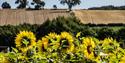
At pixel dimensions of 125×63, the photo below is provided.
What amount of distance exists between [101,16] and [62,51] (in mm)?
40243

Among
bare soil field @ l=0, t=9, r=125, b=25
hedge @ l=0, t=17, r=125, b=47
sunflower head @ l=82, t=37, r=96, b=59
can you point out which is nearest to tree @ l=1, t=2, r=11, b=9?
bare soil field @ l=0, t=9, r=125, b=25

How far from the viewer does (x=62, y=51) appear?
3.27 meters

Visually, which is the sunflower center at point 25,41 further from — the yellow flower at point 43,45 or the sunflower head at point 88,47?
the sunflower head at point 88,47

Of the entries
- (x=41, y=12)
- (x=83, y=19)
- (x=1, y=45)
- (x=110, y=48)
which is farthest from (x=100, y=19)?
(x=110, y=48)

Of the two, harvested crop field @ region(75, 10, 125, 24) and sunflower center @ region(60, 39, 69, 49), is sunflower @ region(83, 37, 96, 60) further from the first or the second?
harvested crop field @ region(75, 10, 125, 24)

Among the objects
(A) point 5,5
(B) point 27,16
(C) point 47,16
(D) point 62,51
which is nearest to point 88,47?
(D) point 62,51

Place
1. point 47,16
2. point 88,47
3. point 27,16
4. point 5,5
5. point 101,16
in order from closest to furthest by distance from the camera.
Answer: point 88,47, point 47,16, point 27,16, point 101,16, point 5,5

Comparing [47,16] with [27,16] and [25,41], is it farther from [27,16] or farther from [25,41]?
[25,41]

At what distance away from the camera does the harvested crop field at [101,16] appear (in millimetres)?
41281

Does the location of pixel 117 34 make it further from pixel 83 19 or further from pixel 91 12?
pixel 91 12

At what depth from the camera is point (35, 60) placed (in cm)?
304

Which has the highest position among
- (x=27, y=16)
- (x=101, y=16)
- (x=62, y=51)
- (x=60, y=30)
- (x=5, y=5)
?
(x=62, y=51)

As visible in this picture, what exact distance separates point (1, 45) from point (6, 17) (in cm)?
995

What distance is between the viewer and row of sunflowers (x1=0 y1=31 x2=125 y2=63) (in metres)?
3.06
